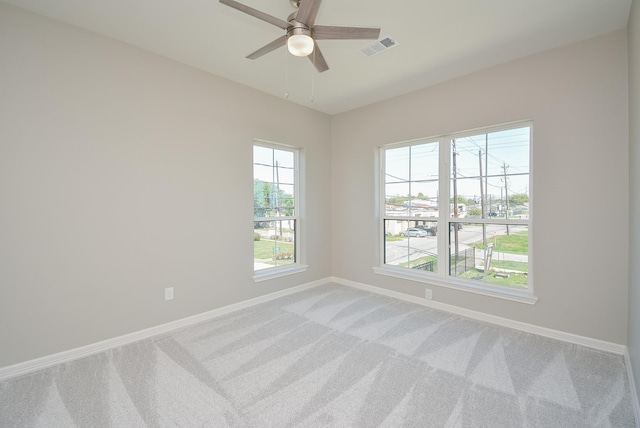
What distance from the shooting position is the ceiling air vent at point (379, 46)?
8.35 ft

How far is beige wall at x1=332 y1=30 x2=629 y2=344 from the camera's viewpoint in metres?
2.39

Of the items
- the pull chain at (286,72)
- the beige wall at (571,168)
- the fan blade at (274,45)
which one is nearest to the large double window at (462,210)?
the beige wall at (571,168)

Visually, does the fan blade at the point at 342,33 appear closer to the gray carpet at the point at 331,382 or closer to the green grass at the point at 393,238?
the gray carpet at the point at 331,382

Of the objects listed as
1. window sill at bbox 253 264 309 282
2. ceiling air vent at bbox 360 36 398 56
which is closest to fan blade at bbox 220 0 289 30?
ceiling air vent at bbox 360 36 398 56

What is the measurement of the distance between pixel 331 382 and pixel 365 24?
2807 millimetres

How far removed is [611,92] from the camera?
2.40 meters

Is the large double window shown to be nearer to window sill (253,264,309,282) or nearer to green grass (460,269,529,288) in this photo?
green grass (460,269,529,288)

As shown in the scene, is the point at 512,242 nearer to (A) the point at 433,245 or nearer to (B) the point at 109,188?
(A) the point at 433,245

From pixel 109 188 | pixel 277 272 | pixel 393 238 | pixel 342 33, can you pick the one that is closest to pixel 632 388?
pixel 393 238

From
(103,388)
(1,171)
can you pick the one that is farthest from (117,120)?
(103,388)

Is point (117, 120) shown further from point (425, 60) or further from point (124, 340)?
point (425, 60)

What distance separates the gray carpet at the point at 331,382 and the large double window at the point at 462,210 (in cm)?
65

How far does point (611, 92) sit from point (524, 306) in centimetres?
205

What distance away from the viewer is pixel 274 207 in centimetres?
398
